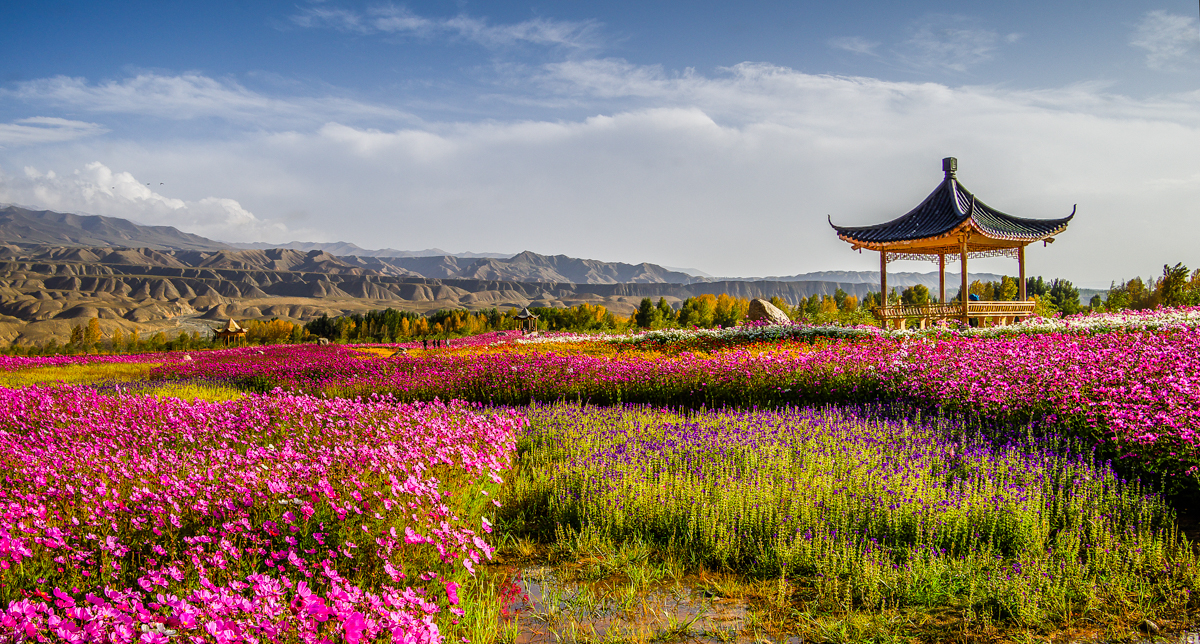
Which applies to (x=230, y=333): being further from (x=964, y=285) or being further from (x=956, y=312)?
(x=964, y=285)

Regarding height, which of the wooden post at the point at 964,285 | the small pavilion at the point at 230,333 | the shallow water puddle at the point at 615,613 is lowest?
the small pavilion at the point at 230,333

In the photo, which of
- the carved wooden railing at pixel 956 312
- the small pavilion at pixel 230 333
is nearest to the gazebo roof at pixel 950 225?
the carved wooden railing at pixel 956 312

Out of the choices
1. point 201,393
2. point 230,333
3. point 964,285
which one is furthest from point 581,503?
point 230,333

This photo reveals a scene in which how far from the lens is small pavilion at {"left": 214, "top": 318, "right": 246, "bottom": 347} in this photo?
34.0 meters

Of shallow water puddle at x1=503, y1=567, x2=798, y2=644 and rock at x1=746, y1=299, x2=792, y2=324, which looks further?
rock at x1=746, y1=299, x2=792, y2=324

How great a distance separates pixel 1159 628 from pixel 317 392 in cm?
1018

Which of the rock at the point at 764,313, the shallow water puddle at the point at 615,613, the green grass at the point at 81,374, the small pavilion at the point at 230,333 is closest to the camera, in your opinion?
the shallow water puddle at the point at 615,613

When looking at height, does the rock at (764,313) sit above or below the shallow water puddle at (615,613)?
above

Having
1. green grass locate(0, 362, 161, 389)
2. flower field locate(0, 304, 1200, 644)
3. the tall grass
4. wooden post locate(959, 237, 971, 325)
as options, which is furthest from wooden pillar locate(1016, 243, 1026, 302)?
green grass locate(0, 362, 161, 389)

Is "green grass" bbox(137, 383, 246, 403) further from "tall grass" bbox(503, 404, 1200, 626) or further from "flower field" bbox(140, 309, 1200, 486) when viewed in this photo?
"tall grass" bbox(503, 404, 1200, 626)

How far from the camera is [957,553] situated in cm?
359

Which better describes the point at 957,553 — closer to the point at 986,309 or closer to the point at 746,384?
the point at 746,384

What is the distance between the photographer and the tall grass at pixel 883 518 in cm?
303

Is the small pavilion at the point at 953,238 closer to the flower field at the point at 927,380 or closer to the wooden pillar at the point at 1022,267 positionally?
the wooden pillar at the point at 1022,267
